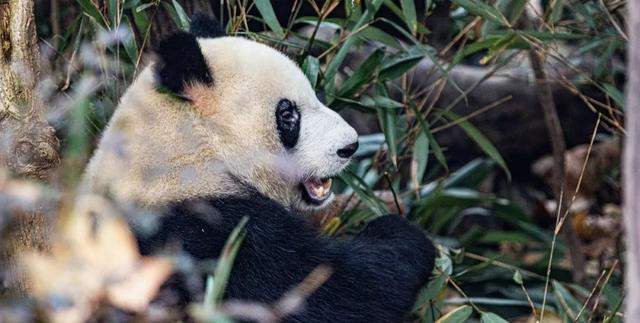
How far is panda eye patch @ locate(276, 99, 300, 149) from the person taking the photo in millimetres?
2938

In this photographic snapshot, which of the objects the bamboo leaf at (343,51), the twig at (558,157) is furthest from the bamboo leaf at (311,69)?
the twig at (558,157)

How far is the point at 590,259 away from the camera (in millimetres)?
5934

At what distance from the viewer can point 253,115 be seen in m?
2.89

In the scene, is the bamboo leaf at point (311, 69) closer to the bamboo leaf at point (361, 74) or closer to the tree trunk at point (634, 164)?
the bamboo leaf at point (361, 74)

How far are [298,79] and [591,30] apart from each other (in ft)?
6.89

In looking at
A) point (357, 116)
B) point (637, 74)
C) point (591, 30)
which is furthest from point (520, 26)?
point (637, 74)

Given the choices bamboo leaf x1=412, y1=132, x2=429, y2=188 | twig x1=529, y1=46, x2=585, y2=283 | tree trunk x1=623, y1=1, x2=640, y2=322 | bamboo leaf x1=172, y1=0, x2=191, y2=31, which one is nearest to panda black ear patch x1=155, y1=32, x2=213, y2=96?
bamboo leaf x1=172, y1=0, x2=191, y2=31

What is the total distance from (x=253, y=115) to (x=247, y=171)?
0.59 ft

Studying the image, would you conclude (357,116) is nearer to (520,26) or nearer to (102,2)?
(520,26)

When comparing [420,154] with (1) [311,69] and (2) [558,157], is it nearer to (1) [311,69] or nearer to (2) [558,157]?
(1) [311,69]

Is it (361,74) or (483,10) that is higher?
(483,10)

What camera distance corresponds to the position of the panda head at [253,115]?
276cm

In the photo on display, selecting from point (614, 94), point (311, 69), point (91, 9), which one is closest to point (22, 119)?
point (91, 9)

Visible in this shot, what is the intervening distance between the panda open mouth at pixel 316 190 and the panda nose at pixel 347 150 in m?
0.18
